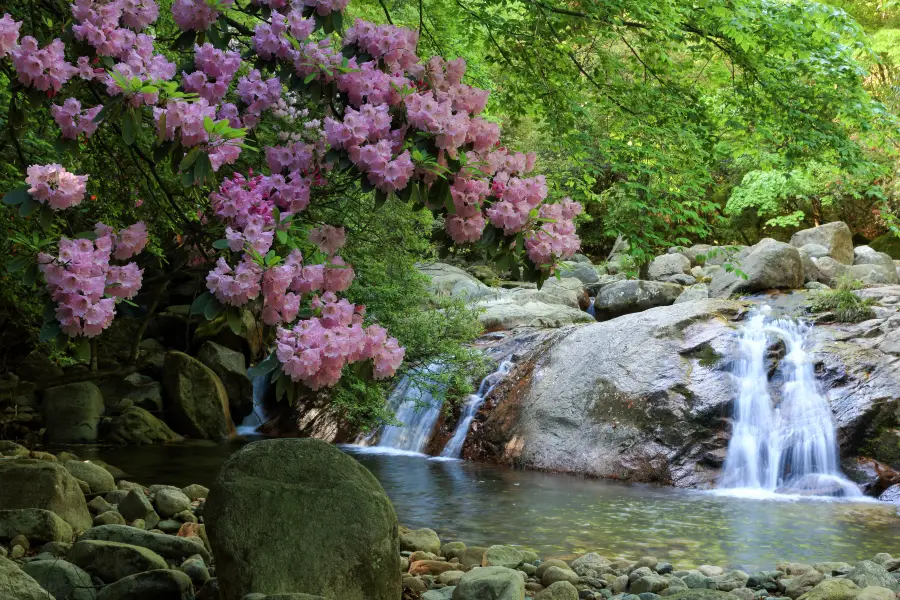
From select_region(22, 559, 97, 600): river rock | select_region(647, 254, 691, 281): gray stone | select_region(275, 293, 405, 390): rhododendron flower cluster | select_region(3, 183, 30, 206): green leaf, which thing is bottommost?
select_region(22, 559, 97, 600): river rock

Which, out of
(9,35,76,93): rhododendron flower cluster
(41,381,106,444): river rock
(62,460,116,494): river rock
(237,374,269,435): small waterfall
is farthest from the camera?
(237,374,269,435): small waterfall

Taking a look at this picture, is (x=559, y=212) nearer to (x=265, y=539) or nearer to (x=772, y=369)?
(x=265, y=539)

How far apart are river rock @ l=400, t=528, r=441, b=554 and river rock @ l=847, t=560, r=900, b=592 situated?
2769mm

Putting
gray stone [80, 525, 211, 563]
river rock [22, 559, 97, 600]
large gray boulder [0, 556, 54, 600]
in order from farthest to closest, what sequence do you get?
gray stone [80, 525, 211, 563] → river rock [22, 559, 97, 600] → large gray boulder [0, 556, 54, 600]

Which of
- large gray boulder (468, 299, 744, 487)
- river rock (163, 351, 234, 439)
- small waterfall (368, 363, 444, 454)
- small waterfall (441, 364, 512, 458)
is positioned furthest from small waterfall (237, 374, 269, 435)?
large gray boulder (468, 299, 744, 487)

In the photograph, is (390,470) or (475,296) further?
(475,296)

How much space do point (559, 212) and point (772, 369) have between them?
8.87 metres

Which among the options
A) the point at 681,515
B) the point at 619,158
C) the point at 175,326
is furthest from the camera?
the point at 175,326

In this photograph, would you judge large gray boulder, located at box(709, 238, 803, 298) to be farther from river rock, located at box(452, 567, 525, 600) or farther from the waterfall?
river rock, located at box(452, 567, 525, 600)

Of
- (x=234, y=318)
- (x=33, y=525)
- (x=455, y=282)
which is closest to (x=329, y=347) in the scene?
(x=234, y=318)

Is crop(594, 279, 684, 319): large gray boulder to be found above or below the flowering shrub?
above

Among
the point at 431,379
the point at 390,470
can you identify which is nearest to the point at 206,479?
the point at 390,470

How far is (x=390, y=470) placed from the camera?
10.8 meters

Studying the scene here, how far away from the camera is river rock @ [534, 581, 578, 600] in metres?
4.75
